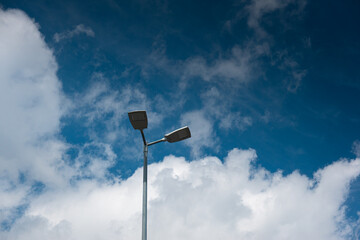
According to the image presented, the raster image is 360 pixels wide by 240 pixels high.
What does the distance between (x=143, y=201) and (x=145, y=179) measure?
70 cm

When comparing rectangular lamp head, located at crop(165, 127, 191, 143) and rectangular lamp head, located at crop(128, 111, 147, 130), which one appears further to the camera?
rectangular lamp head, located at crop(165, 127, 191, 143)

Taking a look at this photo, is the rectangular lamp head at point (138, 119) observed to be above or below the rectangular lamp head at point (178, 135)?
above

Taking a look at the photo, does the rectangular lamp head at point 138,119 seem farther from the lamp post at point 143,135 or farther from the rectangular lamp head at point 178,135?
the rectangular lamp head at point 178,135

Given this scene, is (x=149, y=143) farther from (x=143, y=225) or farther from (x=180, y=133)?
(x=143, y=225)

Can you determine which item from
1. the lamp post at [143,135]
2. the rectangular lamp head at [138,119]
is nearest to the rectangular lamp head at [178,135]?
the lamp post at [143,135]

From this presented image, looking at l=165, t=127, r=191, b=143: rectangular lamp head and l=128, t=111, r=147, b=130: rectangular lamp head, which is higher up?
l=128, t=111, r=147, b=130: rectangular lamp head

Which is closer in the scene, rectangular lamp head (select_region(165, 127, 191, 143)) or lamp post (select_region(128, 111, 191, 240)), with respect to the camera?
lamp post (select_region(128, 111, 191, 240))

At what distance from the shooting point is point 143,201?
739cm

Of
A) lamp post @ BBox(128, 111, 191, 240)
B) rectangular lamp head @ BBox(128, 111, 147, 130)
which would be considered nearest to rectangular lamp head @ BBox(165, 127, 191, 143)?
lamp post @ BBox(128, 111, 191, 240)

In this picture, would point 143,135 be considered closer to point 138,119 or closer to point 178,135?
point 138,119

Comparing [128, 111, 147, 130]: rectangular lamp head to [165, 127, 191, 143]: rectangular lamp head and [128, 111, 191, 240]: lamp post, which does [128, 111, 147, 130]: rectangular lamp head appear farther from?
[165, 127, 191, 143]: rectangular lamp head

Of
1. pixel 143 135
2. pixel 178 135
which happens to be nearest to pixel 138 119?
pixel 143 135

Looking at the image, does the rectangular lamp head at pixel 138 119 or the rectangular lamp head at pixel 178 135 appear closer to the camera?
the rectangular lamp head at pixel 138 119

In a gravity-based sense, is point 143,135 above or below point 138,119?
below
